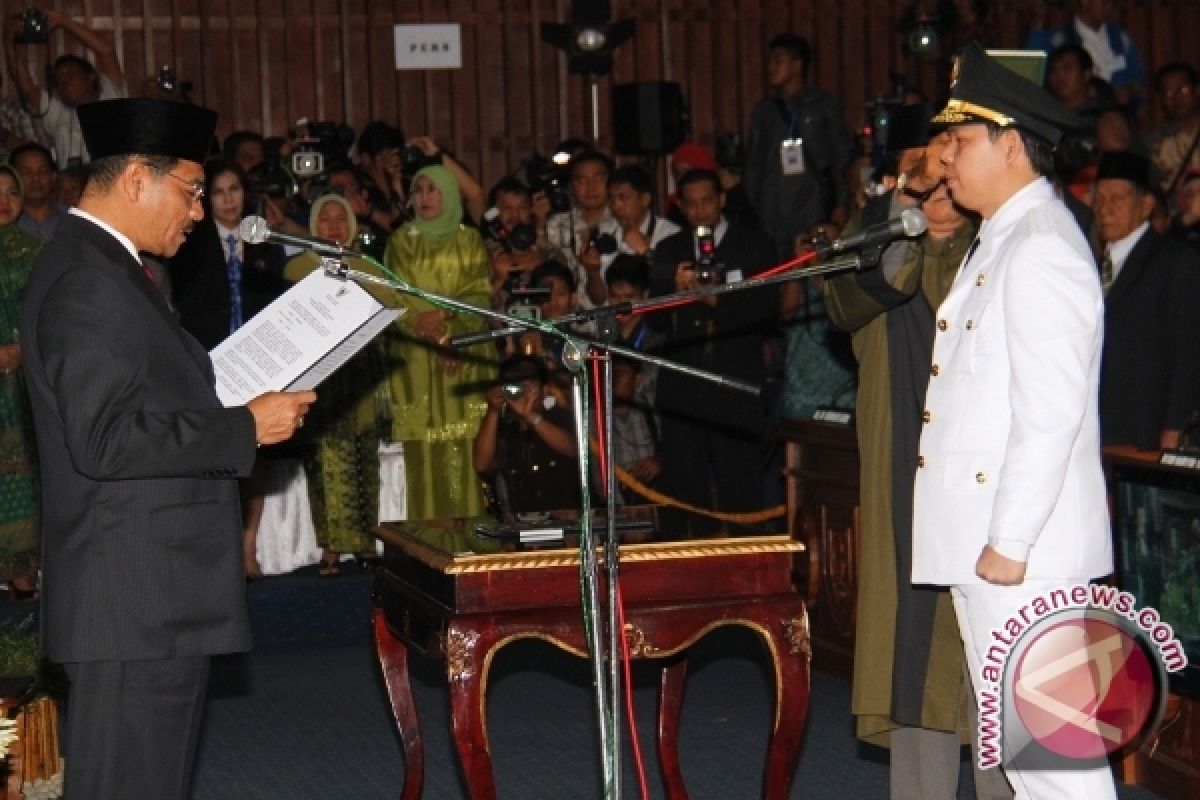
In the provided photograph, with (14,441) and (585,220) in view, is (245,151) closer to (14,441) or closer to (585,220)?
(585,220)

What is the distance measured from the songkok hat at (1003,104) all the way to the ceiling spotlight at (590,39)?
20.8ft

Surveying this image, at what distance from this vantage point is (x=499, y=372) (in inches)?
261

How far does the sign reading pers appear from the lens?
986 centimetres

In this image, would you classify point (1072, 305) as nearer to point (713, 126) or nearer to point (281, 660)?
point (281, 660)

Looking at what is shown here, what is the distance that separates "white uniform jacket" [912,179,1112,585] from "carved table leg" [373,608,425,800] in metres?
1.50

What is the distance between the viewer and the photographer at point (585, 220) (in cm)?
729

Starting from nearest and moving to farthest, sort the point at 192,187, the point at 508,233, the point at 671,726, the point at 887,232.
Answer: the point at 887,232, the point at 192,187, the point at 671,726, the point at 508,233

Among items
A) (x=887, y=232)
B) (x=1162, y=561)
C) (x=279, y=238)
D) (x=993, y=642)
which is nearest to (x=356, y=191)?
(x=1162, y=561)

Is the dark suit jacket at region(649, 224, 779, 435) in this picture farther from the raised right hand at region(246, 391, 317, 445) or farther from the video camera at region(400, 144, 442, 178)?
the raised right hand at region(246, 391, 317, 445)

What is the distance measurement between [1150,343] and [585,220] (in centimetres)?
265

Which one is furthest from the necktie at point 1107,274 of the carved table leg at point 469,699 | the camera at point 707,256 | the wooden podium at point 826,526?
the carved table leg at point 469,699

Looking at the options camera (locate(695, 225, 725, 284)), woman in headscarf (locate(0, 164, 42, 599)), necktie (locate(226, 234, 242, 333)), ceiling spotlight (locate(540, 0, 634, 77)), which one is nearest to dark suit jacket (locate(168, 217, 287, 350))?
necktie (locate(226, 234, 242, 333))

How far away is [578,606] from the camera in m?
3.81

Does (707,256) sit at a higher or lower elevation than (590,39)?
lower
